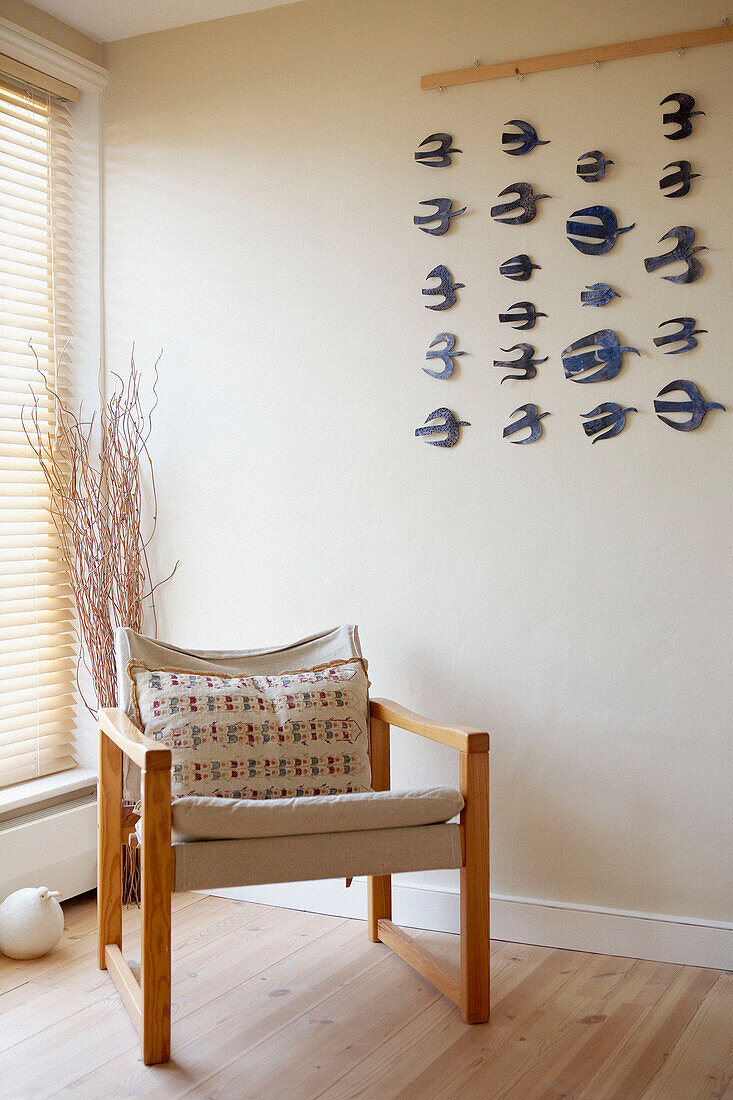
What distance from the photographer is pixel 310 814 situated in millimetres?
2047

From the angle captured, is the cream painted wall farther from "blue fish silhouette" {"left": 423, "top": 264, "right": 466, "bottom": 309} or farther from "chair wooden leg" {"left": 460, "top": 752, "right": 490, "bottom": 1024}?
"chair wooden leg" {"left": 460, "top": 752, "right": 490, "bottom": 1024}

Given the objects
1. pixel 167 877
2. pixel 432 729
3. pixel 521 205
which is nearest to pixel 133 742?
pixel 167 877

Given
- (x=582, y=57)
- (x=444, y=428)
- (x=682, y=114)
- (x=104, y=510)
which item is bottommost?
(x=104, y=510)

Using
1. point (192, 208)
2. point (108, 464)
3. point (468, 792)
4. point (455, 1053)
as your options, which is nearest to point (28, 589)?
point (108, 464)

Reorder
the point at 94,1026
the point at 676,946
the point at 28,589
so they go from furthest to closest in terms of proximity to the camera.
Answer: the point at 28,589 → the point at 676,946 → the point at 94,1026

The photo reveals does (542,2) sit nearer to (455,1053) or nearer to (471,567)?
(471,567)

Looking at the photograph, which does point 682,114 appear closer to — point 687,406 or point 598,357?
point 598,357

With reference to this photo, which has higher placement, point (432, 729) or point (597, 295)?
point (597, 295)

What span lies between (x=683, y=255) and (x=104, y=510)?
1778mm

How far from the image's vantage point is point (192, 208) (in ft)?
9.83

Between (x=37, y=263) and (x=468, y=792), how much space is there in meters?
2.05

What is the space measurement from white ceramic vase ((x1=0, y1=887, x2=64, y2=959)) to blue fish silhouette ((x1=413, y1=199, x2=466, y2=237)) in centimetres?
201

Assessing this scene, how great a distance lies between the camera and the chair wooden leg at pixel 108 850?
7.92 feet

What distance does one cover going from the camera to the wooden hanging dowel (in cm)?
239
